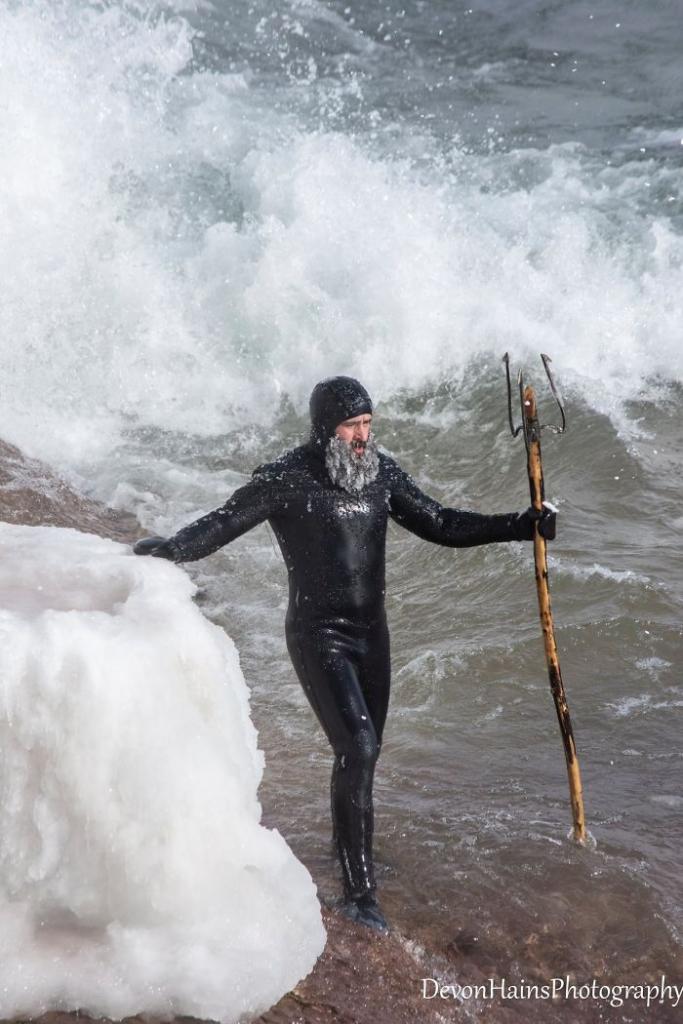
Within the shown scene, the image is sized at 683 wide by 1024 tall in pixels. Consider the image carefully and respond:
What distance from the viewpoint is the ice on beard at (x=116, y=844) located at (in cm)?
314

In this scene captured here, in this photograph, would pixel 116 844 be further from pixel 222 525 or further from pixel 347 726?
pixel 222 525

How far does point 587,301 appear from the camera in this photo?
12.9 meters

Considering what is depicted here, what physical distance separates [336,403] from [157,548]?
2.82ft

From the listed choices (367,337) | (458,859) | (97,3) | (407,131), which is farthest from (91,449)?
(407,131)

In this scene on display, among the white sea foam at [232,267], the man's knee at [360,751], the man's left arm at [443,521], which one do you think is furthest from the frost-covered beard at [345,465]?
the white sea foam at [232,267]

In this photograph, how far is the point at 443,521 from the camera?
4.59 m

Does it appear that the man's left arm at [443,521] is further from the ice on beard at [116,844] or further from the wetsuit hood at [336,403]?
the ice on beard at [116,844]

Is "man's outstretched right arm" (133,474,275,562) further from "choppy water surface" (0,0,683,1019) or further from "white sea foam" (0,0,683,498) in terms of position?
"white sea foam" (0,0,683,498)

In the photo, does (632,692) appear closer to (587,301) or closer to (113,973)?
(113,973)

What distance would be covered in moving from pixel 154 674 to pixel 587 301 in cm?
1053

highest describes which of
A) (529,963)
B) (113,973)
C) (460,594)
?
(460,594)

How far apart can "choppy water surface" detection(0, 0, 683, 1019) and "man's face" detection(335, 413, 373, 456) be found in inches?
62.6

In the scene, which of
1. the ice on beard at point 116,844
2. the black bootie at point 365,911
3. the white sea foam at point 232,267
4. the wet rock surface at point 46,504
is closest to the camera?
the ice on beard at point 116,844

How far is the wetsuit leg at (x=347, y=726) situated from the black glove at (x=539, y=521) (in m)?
0.72
